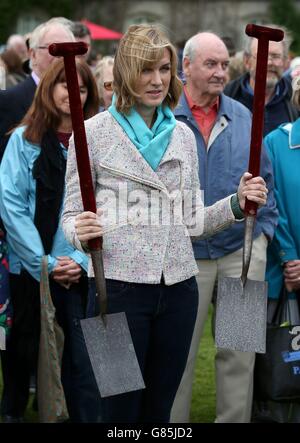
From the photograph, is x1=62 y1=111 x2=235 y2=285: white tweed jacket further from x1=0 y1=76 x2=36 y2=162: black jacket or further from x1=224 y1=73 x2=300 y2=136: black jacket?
x1=224 y1=73 x2=300 y2=136: black jacket

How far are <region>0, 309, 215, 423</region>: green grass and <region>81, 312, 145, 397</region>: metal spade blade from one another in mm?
2355

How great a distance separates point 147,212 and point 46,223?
1406mm

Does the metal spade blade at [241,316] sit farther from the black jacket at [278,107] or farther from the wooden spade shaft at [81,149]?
the black jacket at [278,107]

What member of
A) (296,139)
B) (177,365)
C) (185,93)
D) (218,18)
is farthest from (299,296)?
(218,18)

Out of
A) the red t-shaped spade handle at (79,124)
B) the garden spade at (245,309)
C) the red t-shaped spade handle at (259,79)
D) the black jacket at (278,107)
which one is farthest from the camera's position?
the black jacket at (278,107)

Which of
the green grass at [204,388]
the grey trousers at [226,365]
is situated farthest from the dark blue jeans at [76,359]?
the green grass at [204,388]

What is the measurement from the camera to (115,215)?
13.4 ft

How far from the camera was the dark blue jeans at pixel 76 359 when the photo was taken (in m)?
5.41

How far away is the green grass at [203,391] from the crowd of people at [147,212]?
350 mm

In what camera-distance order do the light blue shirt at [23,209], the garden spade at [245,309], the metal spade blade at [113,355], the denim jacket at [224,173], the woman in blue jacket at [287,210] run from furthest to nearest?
the woman in blue jacket at [287,210]
the denim jacket at [224,173]
the light blue shirt at [23,209]
the garden spade at [245,309]
the metal spade blade at [113,355]

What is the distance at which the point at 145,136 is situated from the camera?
411 centimetres

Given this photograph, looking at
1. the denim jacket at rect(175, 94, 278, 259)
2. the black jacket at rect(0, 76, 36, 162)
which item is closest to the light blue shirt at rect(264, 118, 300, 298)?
the denim jacket at rect(175, 94, 278, 259)

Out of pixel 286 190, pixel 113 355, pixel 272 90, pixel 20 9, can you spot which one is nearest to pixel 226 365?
pixel 286 190

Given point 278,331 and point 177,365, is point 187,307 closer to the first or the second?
point 177,365
